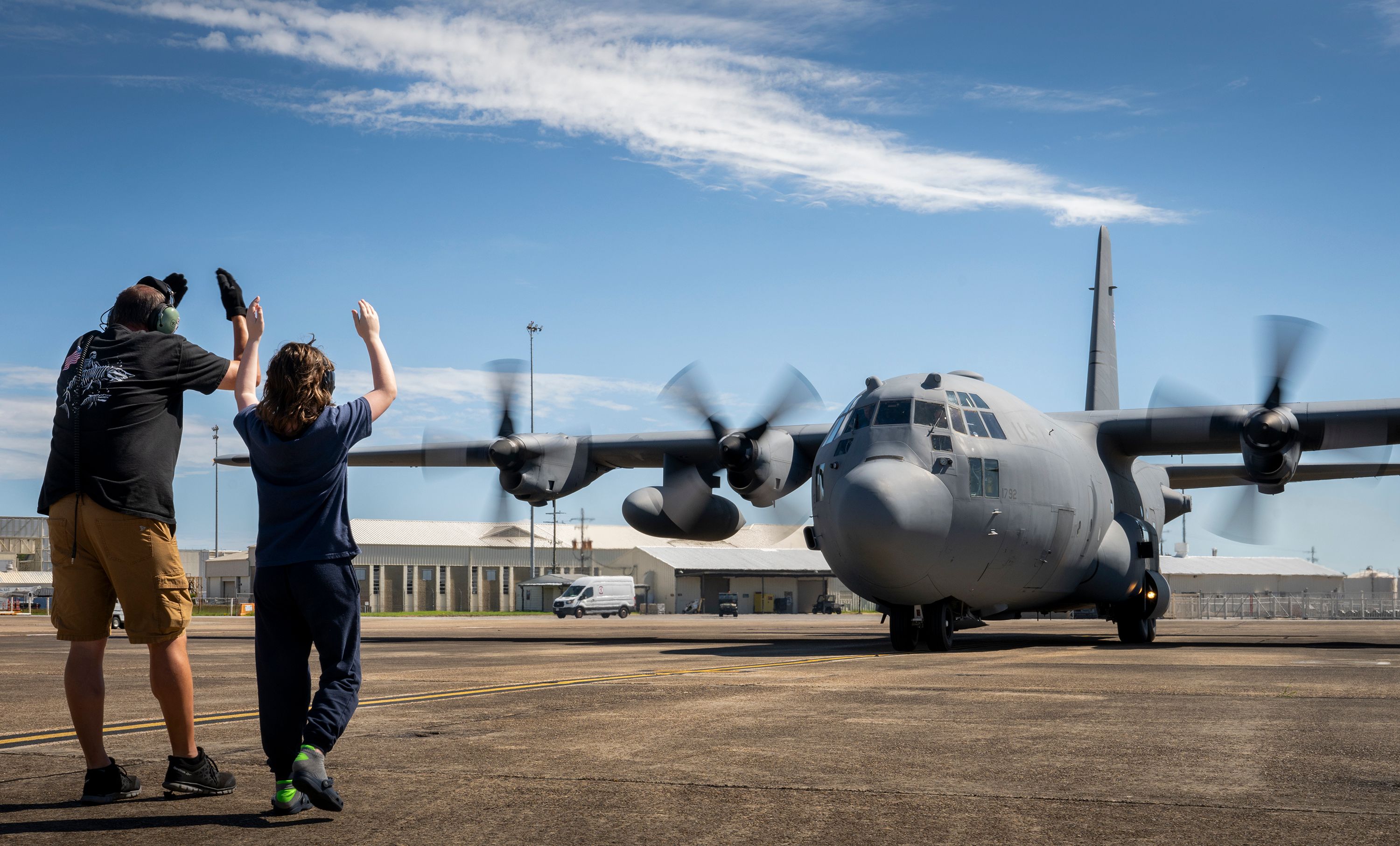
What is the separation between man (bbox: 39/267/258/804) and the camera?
17.6 feet

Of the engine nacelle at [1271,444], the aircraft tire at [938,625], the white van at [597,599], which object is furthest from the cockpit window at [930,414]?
the white van at [597,599]

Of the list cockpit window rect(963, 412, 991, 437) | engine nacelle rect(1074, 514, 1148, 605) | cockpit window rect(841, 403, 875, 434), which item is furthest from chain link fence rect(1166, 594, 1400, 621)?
cockpit window rect(841, 403, 875, 434)

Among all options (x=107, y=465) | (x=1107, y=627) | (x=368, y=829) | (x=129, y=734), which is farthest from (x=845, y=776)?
(x=1107, y=627)

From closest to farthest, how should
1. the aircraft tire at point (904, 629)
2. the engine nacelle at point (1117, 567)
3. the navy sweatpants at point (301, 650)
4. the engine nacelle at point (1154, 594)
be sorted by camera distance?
the navy sweatpants at point (301, 650) → the aircraft tire at point (904, 629) → the engine nacelle at point (1117, 567) → the engine nacelle at point (1154, 594)

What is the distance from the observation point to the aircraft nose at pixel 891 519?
54.6ft

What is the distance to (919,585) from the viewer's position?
57.3 feet

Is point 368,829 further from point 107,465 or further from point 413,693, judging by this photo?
point 413,693

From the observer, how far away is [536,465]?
2633 centimetres

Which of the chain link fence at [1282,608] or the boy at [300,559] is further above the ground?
the boy at [300,559]

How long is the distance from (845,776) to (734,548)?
8983 cm

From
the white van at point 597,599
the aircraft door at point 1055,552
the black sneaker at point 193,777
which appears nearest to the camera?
the black sneaker at point 193,777

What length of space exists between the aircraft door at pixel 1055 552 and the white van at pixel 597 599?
49882 millimetres

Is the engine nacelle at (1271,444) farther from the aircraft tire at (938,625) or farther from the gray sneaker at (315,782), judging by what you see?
the gray sneaker at (315,782)

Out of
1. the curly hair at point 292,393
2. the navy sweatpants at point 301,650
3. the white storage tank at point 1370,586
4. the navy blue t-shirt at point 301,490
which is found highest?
the curly hair at point 292,393
